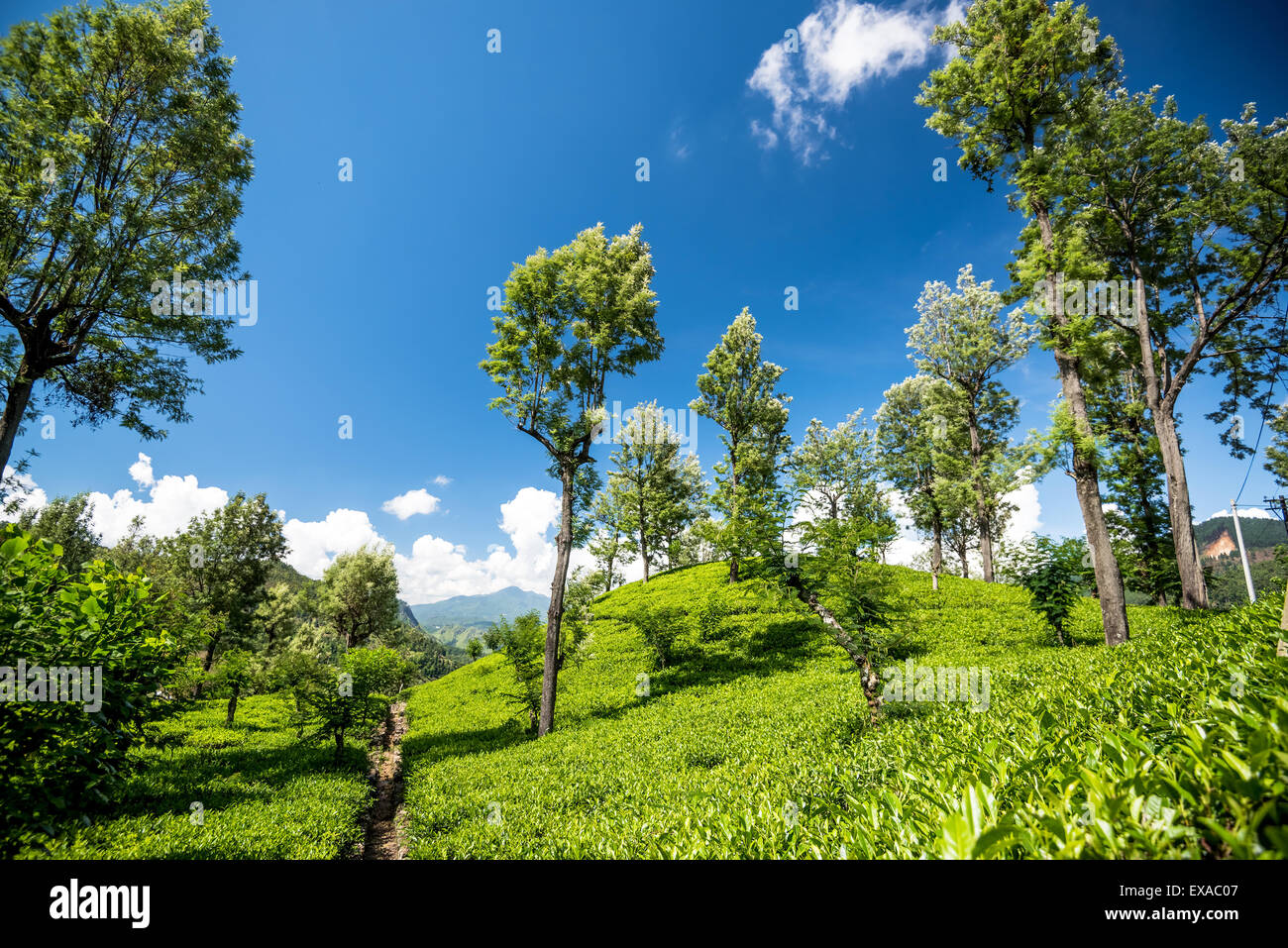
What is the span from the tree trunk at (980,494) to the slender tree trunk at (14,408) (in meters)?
34.0

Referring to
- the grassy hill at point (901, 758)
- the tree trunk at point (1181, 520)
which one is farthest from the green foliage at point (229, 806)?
the tree trunk at point (1181, 520)

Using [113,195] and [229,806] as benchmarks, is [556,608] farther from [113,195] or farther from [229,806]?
[113,195]

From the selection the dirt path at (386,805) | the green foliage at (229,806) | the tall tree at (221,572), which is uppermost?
the tall tree at (221,572)

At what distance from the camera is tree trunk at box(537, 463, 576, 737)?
45.3 feet

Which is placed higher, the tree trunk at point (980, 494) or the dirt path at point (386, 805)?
the tree trunk at point (980, 494)

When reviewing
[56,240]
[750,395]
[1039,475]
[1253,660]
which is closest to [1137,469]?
[1039,475]

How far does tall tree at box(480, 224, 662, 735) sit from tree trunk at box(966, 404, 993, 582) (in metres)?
20.1

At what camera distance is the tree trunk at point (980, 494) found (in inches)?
919

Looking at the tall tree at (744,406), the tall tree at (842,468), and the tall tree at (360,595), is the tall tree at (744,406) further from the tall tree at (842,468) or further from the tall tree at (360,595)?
the tall tree at (360,595)

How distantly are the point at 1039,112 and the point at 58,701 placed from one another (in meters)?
21.6

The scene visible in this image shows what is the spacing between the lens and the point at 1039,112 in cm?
1202

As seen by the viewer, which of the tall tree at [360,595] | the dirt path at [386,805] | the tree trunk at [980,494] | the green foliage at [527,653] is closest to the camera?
the dirt path at [386,805]

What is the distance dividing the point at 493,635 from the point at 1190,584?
78.7 ft
